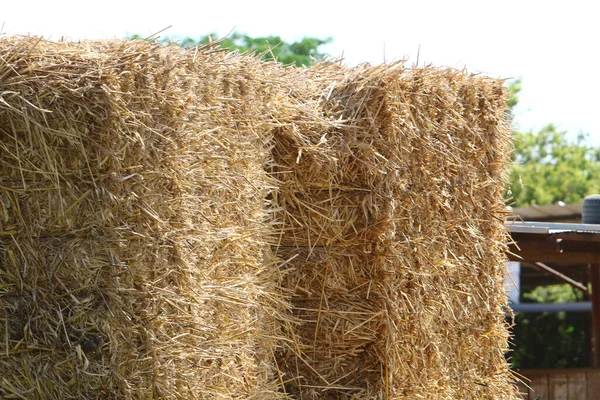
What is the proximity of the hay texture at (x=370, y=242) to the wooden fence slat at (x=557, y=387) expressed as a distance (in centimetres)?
389

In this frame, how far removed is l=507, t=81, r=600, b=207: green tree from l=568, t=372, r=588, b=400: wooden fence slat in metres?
18.6

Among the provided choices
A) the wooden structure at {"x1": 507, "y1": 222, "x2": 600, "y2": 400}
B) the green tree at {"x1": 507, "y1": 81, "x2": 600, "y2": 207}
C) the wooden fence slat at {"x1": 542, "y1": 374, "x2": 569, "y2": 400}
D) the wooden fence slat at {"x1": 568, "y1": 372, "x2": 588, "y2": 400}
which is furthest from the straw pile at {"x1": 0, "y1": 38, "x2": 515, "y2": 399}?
the green tree at {"x1": 507, "y1": 81, "x2": 600, "y2": 207}

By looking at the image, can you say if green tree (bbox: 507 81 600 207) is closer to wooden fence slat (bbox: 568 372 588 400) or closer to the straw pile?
wooden fence slat (bbox: 568 372 588 400)

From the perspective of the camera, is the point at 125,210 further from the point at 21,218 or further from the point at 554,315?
Answer: the point at 554,315

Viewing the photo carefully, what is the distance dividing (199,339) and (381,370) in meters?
1.78

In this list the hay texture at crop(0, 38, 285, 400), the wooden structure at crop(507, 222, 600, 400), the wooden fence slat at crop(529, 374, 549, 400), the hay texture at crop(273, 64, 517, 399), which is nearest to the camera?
the hay texture at crop(0, 38, 285, 400)

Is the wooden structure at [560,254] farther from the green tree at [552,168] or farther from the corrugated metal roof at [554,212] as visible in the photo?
the green tree at [552,168]

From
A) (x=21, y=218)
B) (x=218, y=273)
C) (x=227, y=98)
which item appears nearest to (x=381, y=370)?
(x=218, y=273)

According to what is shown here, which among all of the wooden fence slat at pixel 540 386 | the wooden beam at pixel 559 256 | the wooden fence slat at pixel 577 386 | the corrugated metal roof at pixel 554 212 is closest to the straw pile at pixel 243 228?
the wooden beam at pixel 559 256

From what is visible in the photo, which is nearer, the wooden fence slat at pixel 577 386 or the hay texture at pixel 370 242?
the hay texture at pixel 370 242

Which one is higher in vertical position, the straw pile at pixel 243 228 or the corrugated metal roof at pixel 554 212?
the corrugated metal roof at pixel 554 212

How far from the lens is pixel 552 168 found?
36938mm

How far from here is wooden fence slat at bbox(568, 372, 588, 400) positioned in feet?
34.8

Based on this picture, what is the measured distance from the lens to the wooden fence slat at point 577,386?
34.8ft
